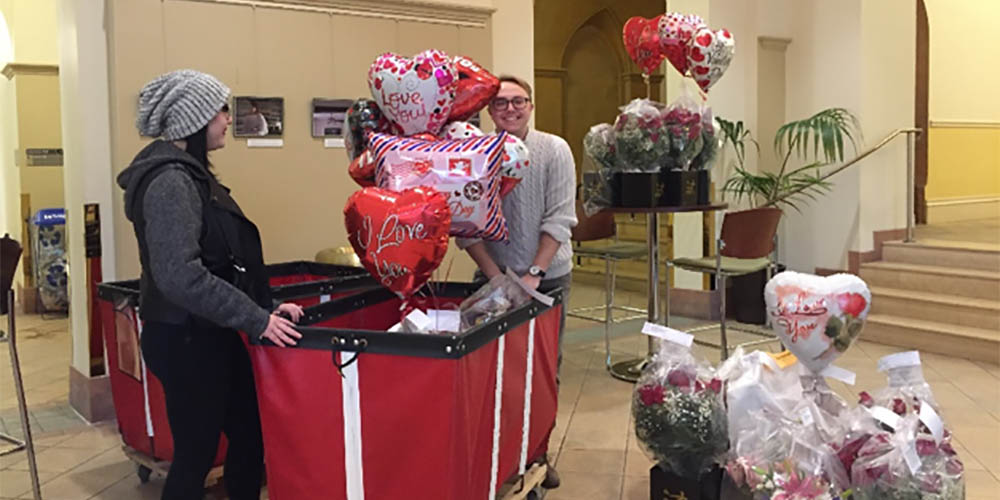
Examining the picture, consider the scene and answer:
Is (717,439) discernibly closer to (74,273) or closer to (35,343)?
(74,273)

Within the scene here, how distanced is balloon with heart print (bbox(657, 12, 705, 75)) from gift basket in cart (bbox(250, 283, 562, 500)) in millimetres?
2538

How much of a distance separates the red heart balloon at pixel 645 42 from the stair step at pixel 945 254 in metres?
2.67

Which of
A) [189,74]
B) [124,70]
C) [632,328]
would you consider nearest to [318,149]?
[124,70]

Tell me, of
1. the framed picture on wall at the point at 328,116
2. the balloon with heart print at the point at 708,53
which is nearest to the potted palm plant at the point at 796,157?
A: the balloon with heart print at the point at 708,53

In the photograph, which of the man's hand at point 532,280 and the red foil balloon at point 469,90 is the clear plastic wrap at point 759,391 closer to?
the man's hand at point 532,280

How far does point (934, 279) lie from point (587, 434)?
10.3ft

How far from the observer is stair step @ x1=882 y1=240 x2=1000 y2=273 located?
5.55m

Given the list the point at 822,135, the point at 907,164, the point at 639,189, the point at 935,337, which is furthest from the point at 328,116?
the point at 907,164

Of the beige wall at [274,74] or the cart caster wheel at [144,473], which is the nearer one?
the cart caster wheel at [144,473]

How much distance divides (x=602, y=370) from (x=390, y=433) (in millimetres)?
2957

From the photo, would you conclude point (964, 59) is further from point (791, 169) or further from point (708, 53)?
point (708, 53)

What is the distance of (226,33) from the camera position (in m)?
4.09

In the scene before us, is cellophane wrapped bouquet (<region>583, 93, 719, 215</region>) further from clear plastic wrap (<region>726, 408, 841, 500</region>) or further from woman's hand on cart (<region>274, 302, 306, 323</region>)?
woman's hand on cart (<region>274, 302, 306, 323</region>)

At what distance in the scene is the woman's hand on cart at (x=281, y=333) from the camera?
2.03m
